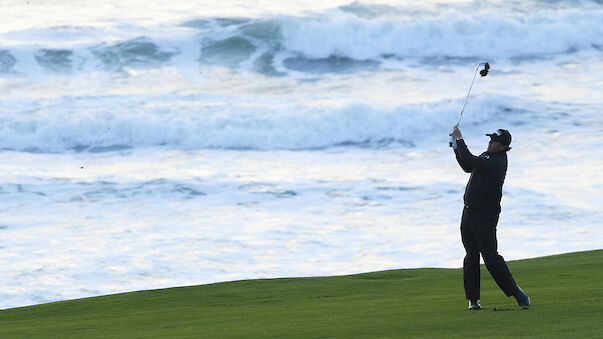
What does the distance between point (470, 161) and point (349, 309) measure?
2730 millimetres

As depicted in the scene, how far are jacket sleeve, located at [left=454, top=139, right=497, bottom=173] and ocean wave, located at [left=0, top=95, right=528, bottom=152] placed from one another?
89.6 ft

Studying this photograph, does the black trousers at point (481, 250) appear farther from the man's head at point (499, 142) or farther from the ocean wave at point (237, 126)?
the ocean wave at point (237, 126)

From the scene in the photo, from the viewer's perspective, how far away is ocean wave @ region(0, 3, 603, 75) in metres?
51.2

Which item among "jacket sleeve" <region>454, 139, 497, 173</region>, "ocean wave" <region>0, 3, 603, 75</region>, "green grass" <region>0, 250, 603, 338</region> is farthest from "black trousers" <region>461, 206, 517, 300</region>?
"ocean wave" <region>0, 3, 603, 75</region>

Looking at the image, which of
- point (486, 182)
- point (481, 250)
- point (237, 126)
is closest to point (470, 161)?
point (486, 182)

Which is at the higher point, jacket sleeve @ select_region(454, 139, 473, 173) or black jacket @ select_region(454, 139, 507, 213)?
jacket sleeve @ select_region(454, 139, 473, 173)

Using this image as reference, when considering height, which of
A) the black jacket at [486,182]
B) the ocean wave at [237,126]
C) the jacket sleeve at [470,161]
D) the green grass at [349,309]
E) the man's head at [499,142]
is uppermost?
the ocean wave at [237,126]

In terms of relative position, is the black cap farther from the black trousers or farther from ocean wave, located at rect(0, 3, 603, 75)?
ocean wave, located at rect(0, 3, 603, 75)

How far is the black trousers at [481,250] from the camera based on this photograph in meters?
10.9

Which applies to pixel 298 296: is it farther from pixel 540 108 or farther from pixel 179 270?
pixel 540 108

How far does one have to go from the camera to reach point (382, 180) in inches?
1190

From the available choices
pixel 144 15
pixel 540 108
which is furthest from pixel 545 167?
pixel 144 15

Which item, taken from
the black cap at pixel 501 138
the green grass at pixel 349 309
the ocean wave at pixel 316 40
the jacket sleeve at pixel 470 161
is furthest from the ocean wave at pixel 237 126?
the jacket sleeve at pixel 470 161

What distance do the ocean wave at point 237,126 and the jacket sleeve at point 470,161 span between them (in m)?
27.3
